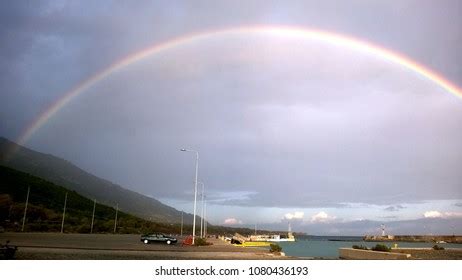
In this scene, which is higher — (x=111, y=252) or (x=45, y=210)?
(x=45, y=210)

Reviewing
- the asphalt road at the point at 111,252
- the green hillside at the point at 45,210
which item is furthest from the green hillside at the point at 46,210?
the asphalt road at the point at 111,252

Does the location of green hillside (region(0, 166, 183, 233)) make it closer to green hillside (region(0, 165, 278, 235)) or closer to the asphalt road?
green hillside (region(0, 165, 278, 235))

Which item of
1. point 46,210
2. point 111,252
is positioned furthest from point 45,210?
point 111,252

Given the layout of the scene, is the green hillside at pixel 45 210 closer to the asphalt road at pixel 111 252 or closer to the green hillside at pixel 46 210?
the green hillside at pixel 46 210

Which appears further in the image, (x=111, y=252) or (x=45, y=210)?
(x=45, y=210)

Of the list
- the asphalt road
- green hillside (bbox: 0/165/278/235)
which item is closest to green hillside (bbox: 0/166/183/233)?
green hillside (bbox: 0/165/278/235)

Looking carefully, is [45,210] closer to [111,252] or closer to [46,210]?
[46,210]
